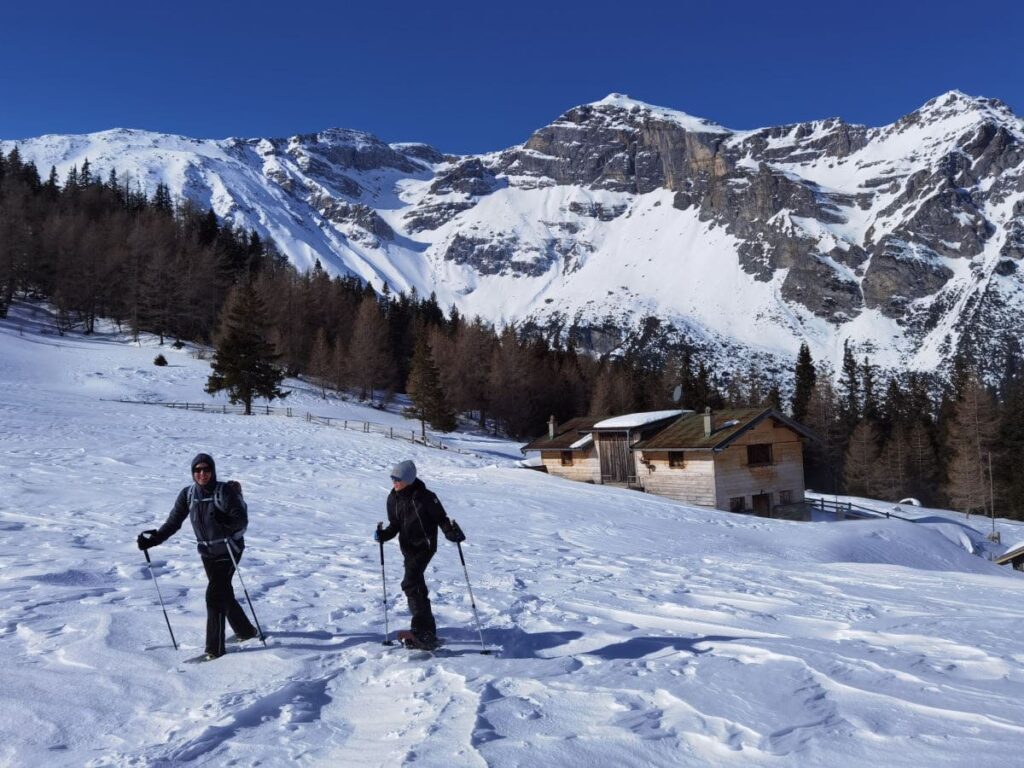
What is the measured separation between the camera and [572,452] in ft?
129

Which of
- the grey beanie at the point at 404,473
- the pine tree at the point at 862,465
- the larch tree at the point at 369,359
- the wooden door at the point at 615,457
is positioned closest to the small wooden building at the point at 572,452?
the wooden door at the point at 615,457

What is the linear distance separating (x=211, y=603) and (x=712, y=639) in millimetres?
5150

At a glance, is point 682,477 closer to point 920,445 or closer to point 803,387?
point 920,445

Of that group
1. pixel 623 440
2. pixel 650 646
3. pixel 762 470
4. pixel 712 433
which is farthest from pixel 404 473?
pixel 762 470

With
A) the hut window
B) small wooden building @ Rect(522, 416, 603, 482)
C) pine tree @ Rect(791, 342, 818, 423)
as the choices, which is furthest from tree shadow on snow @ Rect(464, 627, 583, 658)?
pine tree @ Rect(791, 342, 818, 423)

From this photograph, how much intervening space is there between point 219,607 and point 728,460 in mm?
29543

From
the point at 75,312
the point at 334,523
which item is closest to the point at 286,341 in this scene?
the point at 75,312

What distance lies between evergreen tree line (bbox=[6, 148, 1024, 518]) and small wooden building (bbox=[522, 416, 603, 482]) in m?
14.6

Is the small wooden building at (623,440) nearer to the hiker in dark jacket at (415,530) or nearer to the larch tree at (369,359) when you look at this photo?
the hiker in dark jacket at (415,530)

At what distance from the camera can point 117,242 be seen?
249ft

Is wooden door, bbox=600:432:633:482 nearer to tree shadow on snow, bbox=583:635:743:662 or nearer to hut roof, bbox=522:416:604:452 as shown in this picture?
hut roof, bbox=522:416:604:452

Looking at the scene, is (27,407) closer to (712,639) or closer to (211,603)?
(211,603)

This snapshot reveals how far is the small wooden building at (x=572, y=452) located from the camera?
3809 centimetres

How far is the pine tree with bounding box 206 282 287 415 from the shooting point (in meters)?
47.1
